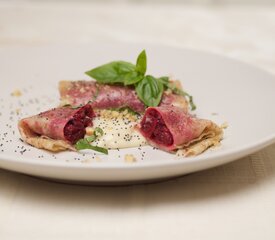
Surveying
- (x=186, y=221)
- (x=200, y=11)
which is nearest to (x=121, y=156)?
(x=186, y=221)

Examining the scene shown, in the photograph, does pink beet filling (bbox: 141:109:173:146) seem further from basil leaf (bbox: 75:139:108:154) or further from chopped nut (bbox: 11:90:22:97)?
chopped nut (bbox: 11:90:22:97)

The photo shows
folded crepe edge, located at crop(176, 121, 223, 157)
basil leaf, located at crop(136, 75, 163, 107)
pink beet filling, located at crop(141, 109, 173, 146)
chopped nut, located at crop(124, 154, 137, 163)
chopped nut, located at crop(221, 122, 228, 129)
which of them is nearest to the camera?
chopped nut, located at crop(124, 154, 137, 163)

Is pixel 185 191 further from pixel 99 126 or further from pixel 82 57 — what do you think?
pixel 82 57

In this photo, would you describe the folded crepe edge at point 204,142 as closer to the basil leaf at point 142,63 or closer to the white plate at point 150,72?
the white plate at point 150,72

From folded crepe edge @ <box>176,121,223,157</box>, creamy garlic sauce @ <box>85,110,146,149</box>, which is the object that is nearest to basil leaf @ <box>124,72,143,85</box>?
creamy garlic sauce @ <box>85,110,146,149</box>

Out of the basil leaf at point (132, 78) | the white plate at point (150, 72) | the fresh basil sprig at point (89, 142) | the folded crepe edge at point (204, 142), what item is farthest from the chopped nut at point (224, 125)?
the fresh basil sprig at point (89, 142)
